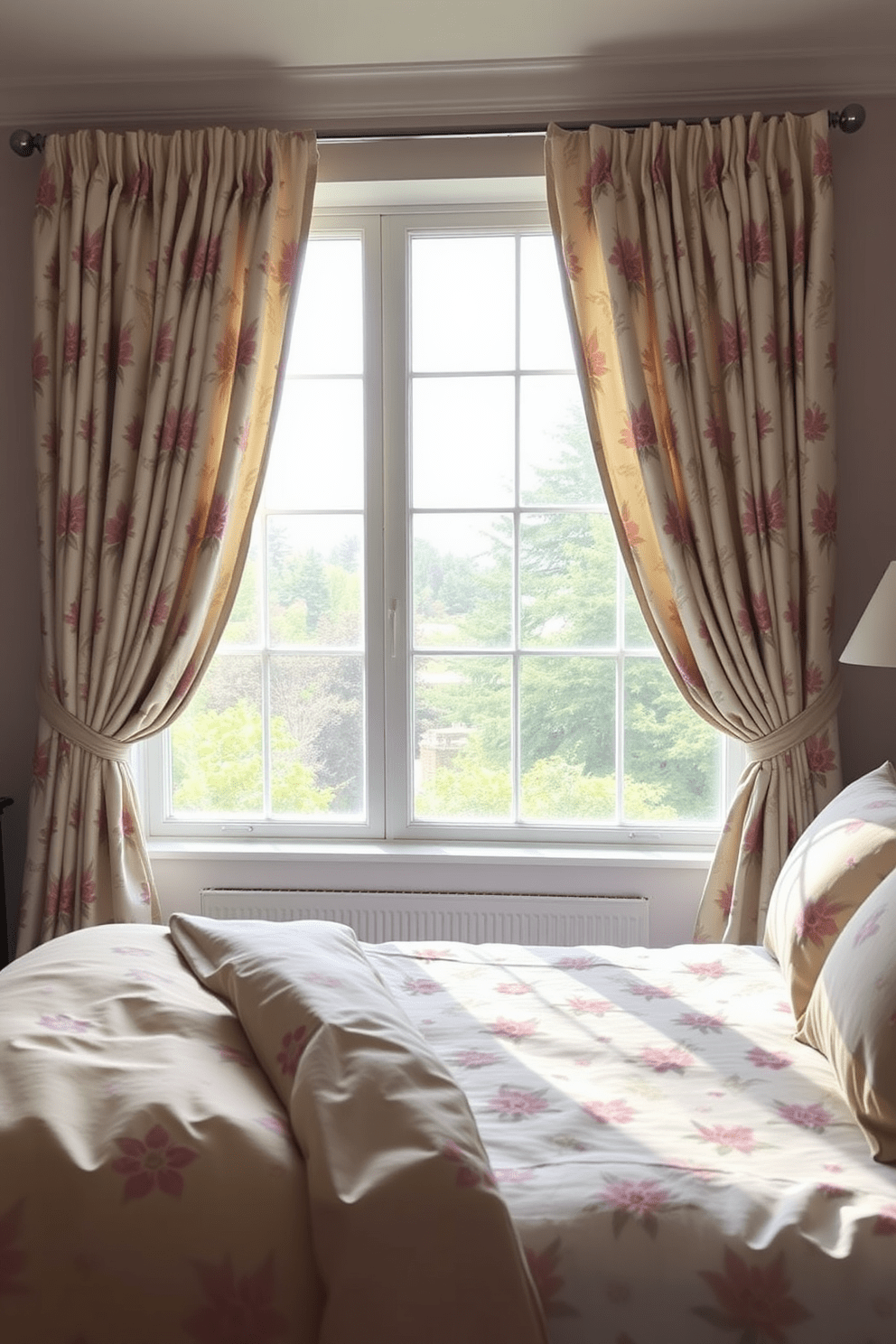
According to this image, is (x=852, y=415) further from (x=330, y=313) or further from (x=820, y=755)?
(x=330, y=313)

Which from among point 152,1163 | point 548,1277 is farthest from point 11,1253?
point 548,1277

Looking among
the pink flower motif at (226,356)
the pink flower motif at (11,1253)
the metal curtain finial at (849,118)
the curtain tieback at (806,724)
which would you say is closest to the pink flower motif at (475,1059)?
the pink flower motif at (11,1253)

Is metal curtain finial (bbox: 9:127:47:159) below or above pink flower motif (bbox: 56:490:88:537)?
above

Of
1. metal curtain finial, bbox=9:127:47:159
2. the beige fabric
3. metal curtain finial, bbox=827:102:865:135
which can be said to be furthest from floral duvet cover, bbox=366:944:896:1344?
metal curtain finial, bbox=9:127:47:159

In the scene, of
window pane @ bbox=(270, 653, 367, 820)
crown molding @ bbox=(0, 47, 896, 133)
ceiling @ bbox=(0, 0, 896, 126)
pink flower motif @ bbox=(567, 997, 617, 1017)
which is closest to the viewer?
pink flower motif @ bbox=(567, 997, 617, 1017)

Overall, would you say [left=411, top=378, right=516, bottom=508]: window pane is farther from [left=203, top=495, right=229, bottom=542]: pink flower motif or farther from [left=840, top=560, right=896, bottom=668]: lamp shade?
[left=840, top=560, right=896, bottom=668]: lamp shade

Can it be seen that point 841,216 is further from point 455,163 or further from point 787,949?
point 787,949

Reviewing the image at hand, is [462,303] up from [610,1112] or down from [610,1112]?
up

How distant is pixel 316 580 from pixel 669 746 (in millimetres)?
1175

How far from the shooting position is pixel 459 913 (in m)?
3.28

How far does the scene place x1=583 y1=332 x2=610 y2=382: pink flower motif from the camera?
3133 mm

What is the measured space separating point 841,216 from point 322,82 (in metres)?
1.47

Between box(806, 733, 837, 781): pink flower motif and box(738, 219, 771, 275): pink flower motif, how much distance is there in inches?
49.5

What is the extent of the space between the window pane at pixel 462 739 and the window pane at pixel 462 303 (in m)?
0.90
